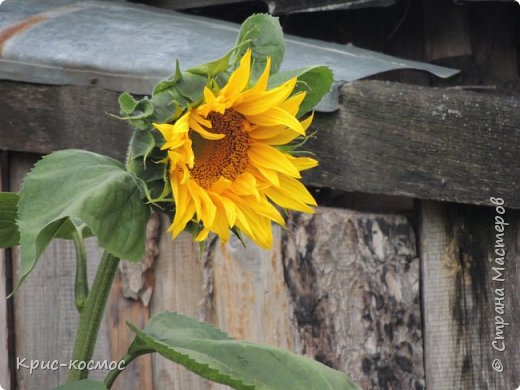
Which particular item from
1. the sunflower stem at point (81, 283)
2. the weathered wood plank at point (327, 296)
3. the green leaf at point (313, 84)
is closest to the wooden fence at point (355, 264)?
the weathered wood plank at point (327, 296)

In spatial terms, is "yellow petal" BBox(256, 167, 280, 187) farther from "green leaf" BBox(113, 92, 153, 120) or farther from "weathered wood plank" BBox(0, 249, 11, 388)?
"weathered wood plank" BBox(0, 249, 11, 388)

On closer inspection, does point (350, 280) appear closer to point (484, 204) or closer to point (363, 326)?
point (363, 326)

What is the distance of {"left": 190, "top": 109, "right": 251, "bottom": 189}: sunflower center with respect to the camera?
130 centimetres

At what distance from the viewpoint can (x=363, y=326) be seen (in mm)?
2076

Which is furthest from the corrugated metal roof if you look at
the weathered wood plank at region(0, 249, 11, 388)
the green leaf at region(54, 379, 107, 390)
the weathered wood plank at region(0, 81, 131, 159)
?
the green leaf at region(54, 379, 107, 390)

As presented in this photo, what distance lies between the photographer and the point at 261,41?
1.37m

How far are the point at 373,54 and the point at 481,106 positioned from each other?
1.37 feet

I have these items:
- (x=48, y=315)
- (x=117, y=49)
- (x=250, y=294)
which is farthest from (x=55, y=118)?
(x=250, y=294)

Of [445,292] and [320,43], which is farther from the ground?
[320,43]

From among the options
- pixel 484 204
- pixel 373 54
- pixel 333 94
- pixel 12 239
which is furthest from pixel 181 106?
pixel 373 54

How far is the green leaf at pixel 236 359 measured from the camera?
122 cm

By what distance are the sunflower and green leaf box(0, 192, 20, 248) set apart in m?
0.20

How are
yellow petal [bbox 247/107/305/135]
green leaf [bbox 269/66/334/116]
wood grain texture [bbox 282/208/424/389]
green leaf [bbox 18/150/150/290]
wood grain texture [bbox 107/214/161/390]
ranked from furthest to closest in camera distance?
wood grain texture [bbox 107/214/161/390], wood grain texture [bbox 282/208/424/389], green leaf [bbox 269/66/334/116], yellow petal [bbox 247/107/305/135], green leaf [bbox 18/150/150/290]

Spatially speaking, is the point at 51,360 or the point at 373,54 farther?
the point at 373,54
